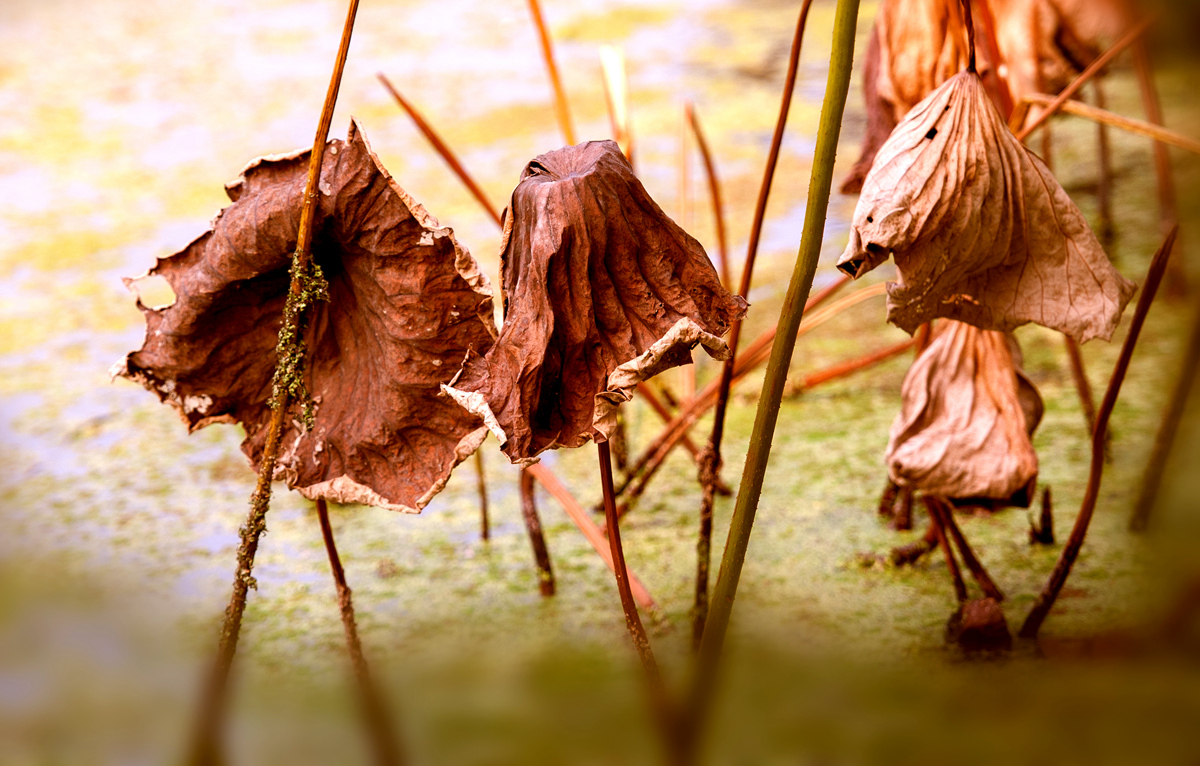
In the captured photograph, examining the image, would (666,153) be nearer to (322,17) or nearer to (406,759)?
(322,17)

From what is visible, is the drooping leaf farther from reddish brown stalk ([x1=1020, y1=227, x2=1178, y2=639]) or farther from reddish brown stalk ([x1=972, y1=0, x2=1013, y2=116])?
reddish brown stalk ([x1=1020, y1=227, x2=1178, y2=639])

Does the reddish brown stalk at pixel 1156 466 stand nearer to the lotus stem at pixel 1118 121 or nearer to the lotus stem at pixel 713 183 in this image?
the lotus stem at pixel 1118 121

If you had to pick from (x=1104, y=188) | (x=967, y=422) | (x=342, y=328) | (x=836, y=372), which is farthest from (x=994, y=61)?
(x=1104, y=188)

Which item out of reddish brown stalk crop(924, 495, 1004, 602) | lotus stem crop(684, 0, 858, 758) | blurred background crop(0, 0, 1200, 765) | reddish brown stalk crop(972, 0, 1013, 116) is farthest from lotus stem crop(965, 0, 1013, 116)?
lotus stem crop(684, 0, 858, 758)

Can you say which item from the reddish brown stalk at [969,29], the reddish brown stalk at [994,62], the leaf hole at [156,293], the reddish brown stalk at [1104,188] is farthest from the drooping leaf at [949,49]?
the leaf hole at [156,293]

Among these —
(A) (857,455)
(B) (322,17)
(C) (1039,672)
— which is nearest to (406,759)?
(C) (1039,672)

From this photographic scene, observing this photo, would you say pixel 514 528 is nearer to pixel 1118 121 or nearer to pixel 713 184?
pixel 713 184
